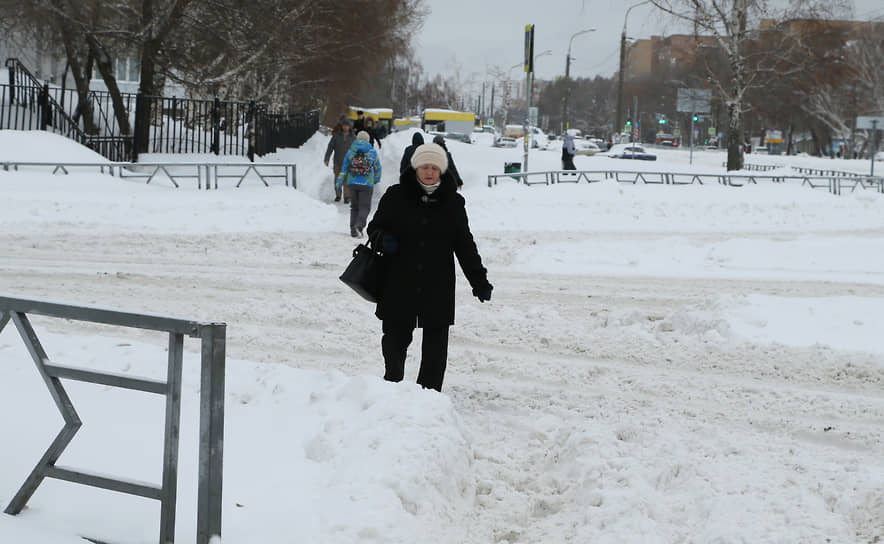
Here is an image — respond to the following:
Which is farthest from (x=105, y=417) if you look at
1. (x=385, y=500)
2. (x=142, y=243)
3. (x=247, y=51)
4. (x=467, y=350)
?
(x=247, y=51)

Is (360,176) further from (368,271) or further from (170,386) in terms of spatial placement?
(170,386)

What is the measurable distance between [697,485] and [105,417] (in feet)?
9.75

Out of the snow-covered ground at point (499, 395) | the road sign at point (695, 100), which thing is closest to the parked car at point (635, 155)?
the road sign at point (695, 100)

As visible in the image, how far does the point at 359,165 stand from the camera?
582 inches

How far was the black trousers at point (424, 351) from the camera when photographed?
5934mm

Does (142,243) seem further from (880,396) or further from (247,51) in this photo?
(247,51)

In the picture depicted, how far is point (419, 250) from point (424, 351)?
668 mm

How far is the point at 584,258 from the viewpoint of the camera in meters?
13.6

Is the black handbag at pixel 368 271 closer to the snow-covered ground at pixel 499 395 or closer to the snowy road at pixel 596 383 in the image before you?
the snow-covered ground at pixel 499 395

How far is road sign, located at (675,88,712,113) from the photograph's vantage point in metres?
45.0

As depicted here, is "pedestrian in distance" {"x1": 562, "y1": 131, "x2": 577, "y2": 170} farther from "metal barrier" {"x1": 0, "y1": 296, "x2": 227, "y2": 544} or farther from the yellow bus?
the yellow bus

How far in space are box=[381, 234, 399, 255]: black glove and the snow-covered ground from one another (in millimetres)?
775

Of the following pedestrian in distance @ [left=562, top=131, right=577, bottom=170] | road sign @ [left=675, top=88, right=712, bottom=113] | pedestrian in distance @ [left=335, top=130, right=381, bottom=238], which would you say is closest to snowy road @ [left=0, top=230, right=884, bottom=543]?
A: pedestrian in distance @ [left=335, top=130, right=381, bottom=238]

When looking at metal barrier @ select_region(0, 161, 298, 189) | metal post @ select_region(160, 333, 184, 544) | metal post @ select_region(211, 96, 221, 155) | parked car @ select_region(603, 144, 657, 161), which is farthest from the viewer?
parked car @ select_region(603, 144, 657, 161)
